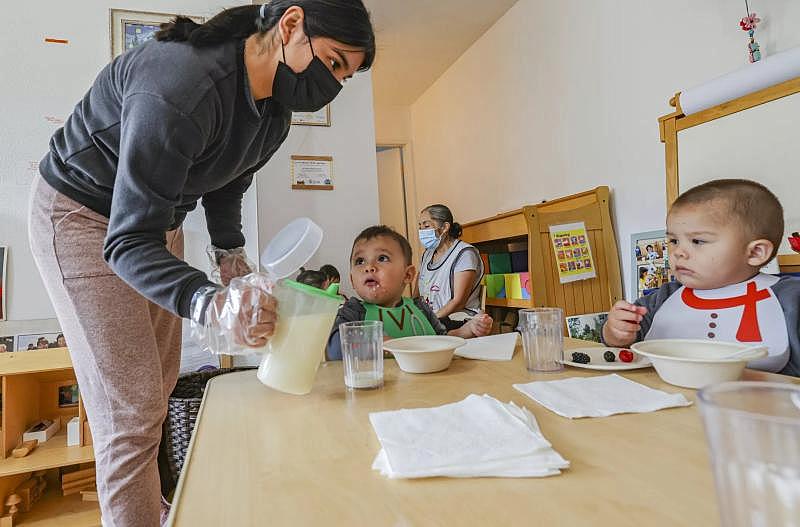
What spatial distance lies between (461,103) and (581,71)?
1.59 m

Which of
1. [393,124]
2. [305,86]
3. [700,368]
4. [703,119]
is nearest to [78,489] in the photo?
[305,86]

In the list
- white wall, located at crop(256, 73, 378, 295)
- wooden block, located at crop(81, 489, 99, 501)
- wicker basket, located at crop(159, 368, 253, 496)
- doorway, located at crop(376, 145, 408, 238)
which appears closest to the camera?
wicker basket, located at crop(159, 368, 253, 496)

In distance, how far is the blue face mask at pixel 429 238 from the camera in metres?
3.20

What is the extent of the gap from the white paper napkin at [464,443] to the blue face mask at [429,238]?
8.69 ft

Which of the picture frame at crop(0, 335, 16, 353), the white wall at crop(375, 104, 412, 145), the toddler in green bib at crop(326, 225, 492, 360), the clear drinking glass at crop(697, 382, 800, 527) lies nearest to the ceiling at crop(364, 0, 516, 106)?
the white wall at crop(375, 104, 412, 145)

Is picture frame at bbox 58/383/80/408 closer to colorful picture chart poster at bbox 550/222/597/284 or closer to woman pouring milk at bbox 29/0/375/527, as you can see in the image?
woman pouring milk at bbox 29/0/375/527

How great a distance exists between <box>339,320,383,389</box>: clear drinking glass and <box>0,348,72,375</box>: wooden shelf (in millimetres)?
1290

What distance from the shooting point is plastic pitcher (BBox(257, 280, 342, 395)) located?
26.1 inches

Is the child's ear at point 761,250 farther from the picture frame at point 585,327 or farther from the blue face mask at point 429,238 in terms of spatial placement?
the blue face mask at point 429,238

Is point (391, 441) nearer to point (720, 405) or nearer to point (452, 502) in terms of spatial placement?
point (452, 502)

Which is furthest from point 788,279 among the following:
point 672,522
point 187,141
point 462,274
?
point 462,274

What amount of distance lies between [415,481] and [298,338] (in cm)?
33

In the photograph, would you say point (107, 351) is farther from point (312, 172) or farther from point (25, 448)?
point (312, 172)

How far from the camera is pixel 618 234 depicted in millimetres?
2428
